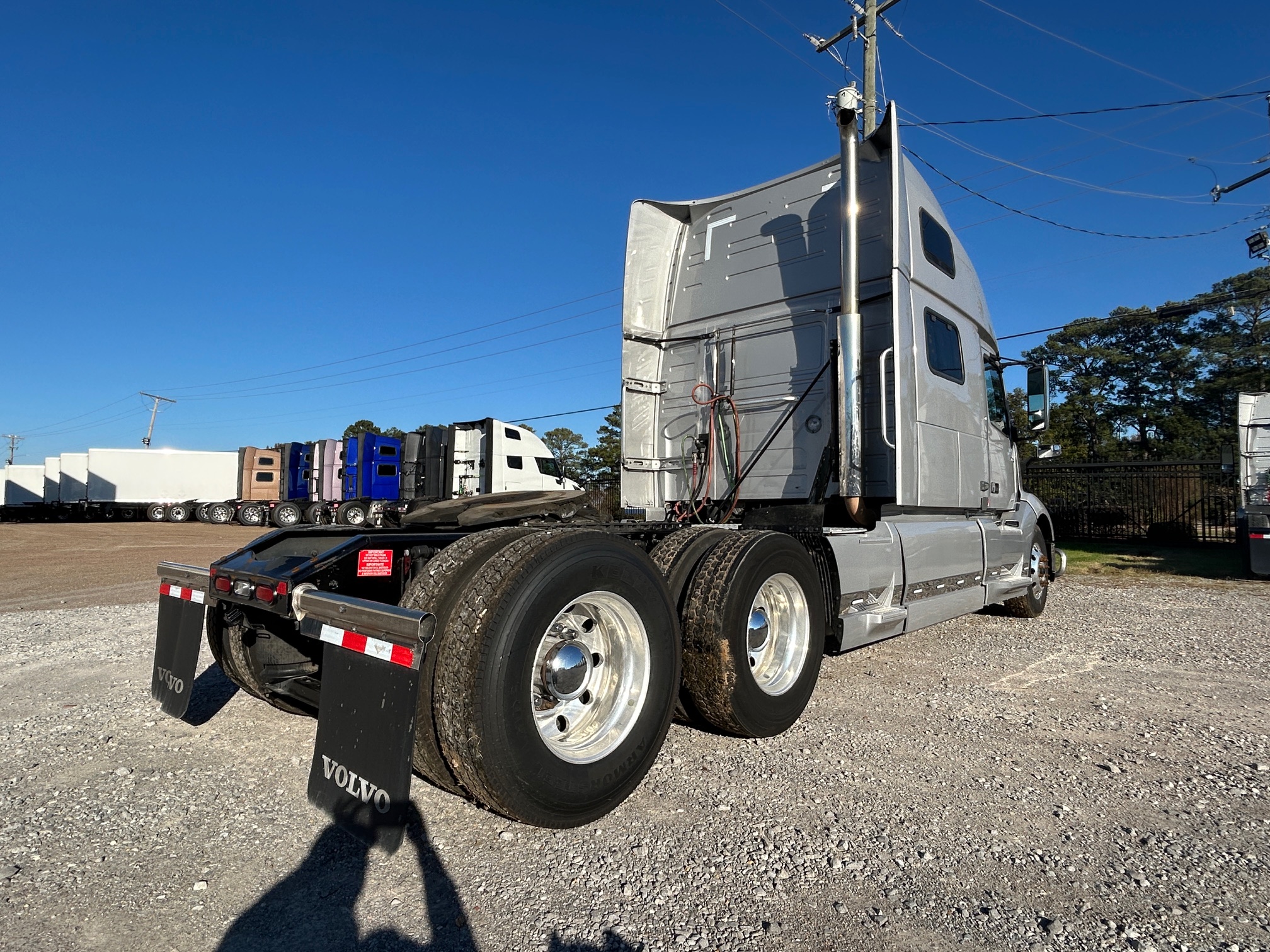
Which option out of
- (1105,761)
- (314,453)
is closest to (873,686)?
(1105,761)

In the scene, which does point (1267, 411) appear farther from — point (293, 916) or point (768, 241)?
point (293, 916)

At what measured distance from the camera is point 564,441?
5125 centimetres

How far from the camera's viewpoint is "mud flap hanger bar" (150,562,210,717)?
335cm

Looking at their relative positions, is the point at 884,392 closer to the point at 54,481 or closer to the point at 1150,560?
the point at 1150,560

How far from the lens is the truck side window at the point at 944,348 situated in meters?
5.11

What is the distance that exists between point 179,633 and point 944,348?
5.24 m

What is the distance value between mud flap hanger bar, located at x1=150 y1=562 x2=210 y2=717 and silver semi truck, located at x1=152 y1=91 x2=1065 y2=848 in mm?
17

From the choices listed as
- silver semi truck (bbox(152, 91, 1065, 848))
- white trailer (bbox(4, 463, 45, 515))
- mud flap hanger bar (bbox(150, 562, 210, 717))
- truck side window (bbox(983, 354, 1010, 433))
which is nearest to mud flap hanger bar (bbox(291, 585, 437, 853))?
silver semi truck (bbox(152, 91, 1065, 848))

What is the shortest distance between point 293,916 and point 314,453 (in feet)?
86.3

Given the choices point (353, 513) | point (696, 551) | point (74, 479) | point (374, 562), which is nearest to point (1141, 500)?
point (696, 551)

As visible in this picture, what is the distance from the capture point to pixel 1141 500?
1773cm

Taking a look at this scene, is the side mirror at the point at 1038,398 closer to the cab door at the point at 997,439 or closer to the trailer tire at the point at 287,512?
→ the cab door at the point at 997,439

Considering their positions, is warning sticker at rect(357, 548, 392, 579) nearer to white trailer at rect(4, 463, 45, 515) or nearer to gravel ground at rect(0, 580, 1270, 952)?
gravel ground at rect(0, 580, 1270, 952)

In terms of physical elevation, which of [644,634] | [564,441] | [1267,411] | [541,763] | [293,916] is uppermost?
[564,441]
